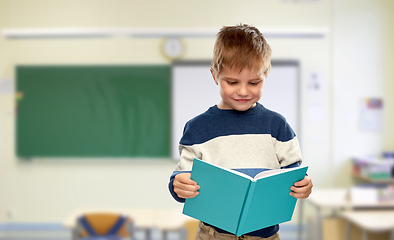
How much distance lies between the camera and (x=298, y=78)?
114 inches

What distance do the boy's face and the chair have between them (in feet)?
5.63

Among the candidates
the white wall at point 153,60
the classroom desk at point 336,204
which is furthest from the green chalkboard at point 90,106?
the classroom desk at point 336,204

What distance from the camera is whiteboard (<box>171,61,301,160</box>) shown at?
2.89 metres

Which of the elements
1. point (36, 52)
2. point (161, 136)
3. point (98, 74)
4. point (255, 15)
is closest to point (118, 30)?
point (98, 74)

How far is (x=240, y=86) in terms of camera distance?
88 cm

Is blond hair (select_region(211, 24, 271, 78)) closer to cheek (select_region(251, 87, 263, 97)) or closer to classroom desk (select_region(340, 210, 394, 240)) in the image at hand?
cheek (select_region(251, 87, 263, 97))

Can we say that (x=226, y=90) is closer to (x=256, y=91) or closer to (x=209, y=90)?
(x=256, y=91)

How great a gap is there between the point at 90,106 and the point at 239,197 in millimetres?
2378

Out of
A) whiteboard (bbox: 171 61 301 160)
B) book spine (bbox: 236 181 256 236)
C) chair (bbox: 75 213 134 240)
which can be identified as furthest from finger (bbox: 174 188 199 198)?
whiteboard (bbox: 171 61 301 160)

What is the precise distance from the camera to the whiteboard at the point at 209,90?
2.89 meters

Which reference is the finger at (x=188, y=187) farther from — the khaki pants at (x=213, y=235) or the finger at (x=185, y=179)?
the khaki pants at (x=213, y=235)

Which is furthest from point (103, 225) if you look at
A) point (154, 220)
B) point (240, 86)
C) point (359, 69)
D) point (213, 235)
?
point (359, 69)

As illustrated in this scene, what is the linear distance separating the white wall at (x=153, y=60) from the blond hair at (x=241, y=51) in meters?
2.02

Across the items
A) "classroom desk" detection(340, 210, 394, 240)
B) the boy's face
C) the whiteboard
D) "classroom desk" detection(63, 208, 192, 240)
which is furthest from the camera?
the whiteboard
